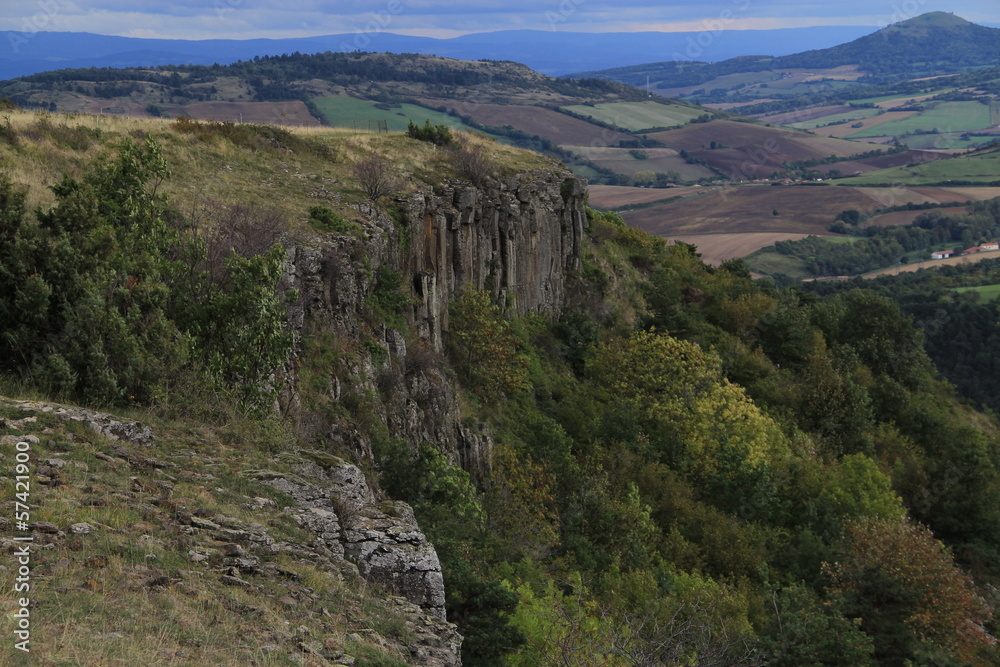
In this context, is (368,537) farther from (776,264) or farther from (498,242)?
Result: (776,264)

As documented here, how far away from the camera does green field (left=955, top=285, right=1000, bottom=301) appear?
119 m

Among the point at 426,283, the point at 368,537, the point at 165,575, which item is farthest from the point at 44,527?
the point at 426,283

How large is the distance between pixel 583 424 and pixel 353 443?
18.7 m

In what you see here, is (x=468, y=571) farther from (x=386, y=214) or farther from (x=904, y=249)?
(x=904, y=249)

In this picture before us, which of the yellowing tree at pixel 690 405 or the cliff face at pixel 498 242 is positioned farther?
the yellowing tree at pixel 690 405

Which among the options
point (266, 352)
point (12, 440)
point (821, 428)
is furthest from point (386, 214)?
point (821, 428)

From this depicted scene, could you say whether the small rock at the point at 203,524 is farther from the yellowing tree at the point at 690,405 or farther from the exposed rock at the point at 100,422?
the yellowing tree at the point at 690,405

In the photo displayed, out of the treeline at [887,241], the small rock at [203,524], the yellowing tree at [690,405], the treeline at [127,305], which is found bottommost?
the treeline at [887,241]

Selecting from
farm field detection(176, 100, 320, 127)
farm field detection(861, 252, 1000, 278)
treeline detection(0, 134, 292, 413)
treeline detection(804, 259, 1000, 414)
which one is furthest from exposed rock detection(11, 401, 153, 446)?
farm field detection(176, 100, 320, 127)

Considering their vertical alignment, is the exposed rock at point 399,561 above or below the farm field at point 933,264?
above

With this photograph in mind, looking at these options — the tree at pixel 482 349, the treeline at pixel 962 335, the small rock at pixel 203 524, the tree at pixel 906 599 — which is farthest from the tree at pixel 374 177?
the treeline at pixel 962 335

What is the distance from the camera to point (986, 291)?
123938mm

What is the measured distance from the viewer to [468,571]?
17.0m

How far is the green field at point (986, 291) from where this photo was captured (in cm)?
11944
